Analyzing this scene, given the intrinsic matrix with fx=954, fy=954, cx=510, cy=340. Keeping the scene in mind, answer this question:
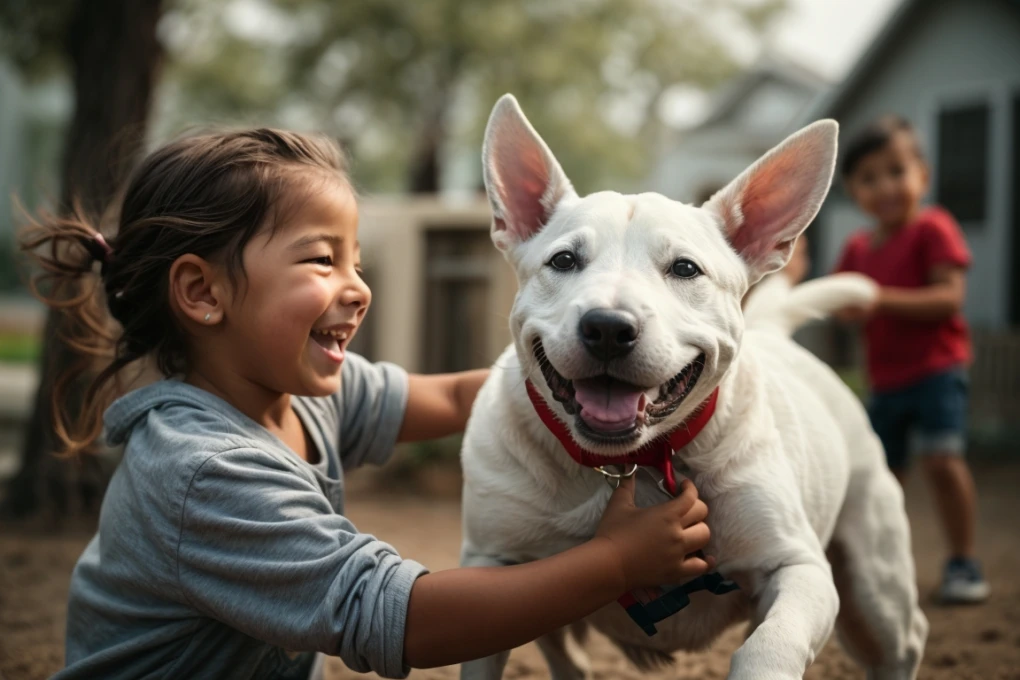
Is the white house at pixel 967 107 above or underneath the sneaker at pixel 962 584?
above

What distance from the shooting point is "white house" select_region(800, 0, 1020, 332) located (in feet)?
40.5

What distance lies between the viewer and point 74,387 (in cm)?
569

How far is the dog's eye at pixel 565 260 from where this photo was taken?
7.75 feet

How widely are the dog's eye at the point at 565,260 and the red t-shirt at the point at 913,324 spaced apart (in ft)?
10.8

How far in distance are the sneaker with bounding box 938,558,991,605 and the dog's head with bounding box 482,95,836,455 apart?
286 centimetres

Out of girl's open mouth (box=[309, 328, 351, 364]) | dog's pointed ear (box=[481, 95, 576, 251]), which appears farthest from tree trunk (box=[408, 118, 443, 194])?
girl's open mouth (box=[309, 328, 351, 364])

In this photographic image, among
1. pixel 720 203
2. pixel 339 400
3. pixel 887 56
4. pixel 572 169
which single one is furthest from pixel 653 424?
pixel 572 169

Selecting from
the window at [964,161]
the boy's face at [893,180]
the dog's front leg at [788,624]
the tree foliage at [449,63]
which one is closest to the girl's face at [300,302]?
the dog's front leg at [788,624]

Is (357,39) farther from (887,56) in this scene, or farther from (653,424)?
(653,424)

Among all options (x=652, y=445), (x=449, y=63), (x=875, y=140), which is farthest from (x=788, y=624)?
(x=449, y=63)

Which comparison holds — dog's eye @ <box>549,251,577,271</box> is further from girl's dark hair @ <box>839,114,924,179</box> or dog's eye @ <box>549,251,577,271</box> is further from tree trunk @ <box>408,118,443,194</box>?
tree trunk @ <box>408,118,443,194</box>

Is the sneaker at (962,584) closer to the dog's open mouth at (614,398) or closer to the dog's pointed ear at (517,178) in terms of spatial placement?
the dog's open mouth at (614,398)

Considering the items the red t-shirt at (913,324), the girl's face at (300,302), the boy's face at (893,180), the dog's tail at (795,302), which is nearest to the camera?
the girl's face at (300,302)

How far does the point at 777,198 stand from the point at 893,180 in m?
3.04
